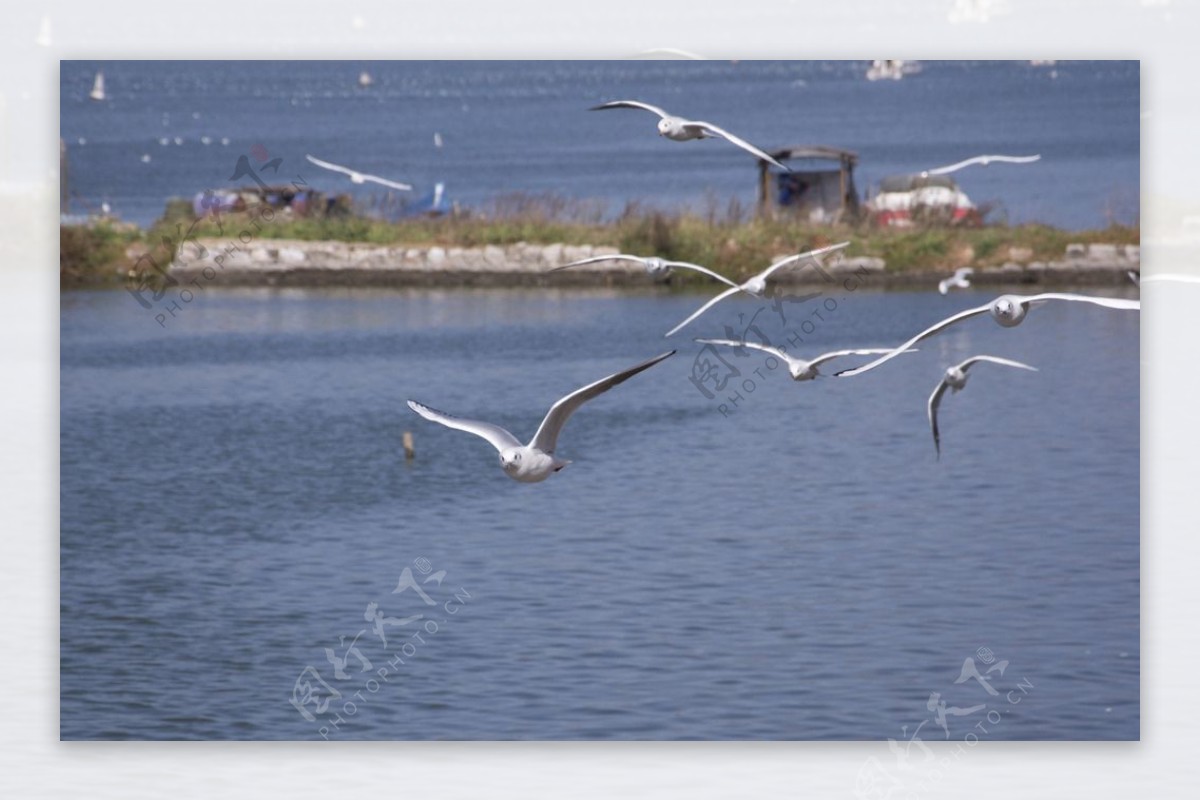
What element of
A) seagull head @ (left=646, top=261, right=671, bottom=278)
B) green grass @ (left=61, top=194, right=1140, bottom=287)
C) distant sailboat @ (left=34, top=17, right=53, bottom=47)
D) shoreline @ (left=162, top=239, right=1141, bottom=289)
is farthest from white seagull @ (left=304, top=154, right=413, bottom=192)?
distant sailboat @ (left=34, top=17, right=53, bottom=47)

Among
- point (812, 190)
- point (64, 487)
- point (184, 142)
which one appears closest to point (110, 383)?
point (64, 487)

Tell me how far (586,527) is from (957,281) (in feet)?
6.54

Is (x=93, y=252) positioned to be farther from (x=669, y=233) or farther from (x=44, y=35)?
(x=669, y=233)

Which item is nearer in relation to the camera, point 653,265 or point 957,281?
point 653,265

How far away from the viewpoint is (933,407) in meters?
11.8

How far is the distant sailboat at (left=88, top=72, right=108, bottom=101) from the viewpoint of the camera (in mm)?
11445

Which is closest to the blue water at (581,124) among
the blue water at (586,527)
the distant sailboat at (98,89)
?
the distant sailboat at (98,89)

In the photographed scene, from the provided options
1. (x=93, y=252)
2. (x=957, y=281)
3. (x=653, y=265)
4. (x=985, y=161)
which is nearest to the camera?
(x=93, y=252)

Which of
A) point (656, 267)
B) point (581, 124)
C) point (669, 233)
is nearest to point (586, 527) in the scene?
point (656, 267)

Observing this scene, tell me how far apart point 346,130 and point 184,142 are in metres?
0.75

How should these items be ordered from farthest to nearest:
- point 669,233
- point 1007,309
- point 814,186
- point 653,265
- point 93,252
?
point 669,233
point 814,186
point 653,265
point 93,252
point 1007,309

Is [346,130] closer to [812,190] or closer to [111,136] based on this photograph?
[111,136]

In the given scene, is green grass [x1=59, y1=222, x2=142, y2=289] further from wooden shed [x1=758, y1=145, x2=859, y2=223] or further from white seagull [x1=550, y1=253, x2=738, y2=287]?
wooden shed [x1=758, y1=145, x2=859, y2=223]

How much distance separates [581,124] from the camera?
42.9ft
